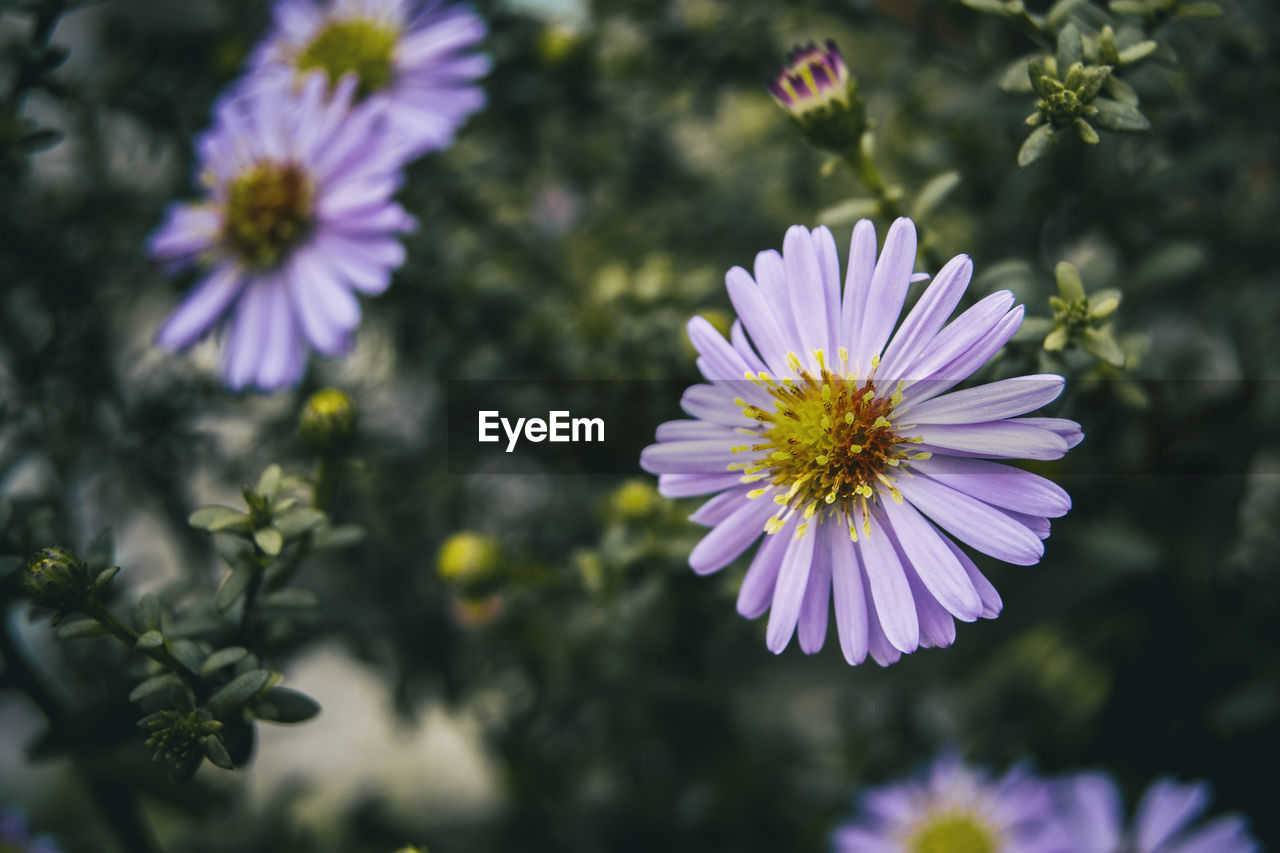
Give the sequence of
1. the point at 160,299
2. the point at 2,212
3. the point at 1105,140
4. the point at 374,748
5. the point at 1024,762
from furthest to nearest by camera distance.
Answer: the point at 374,748 < the point at 160,299 < the point at 2,212 < the point at 1024,762 < the point at 1105,140

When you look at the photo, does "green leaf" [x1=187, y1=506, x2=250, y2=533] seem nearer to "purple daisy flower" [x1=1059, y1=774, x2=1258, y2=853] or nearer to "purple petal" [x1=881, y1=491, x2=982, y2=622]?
"purple petal" [x1=881, y1=491, x2=982, y2=622]

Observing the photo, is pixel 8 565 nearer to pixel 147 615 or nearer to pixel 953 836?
pixel 147 615

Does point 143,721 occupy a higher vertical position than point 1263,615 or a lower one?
lower

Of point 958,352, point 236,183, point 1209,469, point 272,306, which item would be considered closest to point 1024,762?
point 1209,469

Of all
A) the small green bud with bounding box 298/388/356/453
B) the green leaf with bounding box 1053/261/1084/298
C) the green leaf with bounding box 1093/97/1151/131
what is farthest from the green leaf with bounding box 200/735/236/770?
the green leaf with bounding box 1093/97/1151/131

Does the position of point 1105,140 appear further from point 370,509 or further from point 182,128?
point 182,128

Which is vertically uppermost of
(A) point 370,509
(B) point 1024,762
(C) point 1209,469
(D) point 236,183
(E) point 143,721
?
(D) point 236,183

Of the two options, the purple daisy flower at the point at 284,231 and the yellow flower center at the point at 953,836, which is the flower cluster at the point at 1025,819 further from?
the purple daisy flower at the point at 284,231
